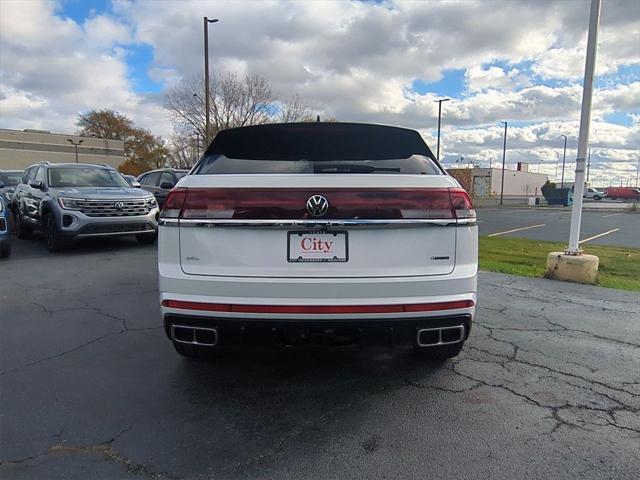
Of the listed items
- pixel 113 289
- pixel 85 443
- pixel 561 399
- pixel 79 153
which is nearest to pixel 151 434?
pixel 85 443

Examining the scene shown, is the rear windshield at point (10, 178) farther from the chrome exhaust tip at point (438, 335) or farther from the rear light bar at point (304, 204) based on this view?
the chrome exhaust tip at point (438, 335)

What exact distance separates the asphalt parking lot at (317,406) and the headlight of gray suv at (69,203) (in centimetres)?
398

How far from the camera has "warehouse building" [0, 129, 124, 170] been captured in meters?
71.9

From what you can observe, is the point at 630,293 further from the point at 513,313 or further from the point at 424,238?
the point at 424,238

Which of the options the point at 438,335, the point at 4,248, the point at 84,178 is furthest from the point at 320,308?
the point at 84,178

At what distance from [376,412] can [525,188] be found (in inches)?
3574

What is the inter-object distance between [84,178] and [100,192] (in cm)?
115

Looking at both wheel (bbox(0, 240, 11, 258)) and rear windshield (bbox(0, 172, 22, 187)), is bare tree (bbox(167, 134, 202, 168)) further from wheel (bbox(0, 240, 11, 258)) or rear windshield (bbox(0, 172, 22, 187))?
wheel (bbox(0, 240, 11, 258))

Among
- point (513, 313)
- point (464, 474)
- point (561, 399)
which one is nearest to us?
point (464, 474)

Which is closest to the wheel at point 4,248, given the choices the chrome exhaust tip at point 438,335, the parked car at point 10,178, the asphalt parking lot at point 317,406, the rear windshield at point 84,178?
the rear windshield at point 84,178

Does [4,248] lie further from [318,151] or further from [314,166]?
[314,166]

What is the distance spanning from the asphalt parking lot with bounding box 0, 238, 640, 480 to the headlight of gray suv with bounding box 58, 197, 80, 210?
3.98m

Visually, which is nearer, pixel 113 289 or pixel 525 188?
pixel 113 289

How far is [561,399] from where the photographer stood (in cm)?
303
